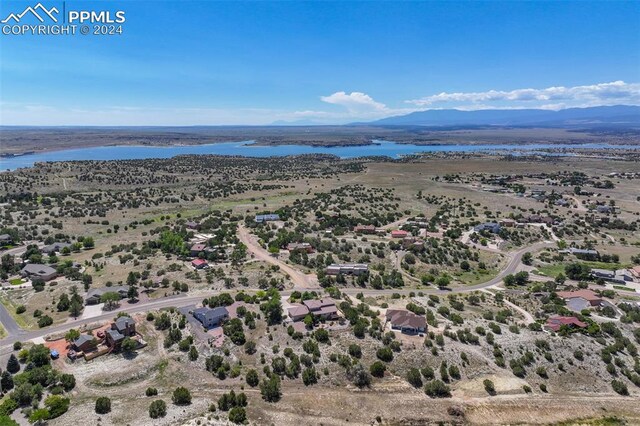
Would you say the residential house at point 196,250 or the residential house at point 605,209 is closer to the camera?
the residential house at point 196,250

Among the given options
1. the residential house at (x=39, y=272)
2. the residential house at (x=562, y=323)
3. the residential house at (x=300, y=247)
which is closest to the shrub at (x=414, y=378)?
the residential house at (x=562, y=323)

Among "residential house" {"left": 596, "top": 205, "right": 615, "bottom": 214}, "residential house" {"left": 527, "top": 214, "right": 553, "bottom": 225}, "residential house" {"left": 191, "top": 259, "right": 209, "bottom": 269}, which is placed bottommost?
"residential house" {"left": 191, "top": 259, "right": 209, "bottom": 269}

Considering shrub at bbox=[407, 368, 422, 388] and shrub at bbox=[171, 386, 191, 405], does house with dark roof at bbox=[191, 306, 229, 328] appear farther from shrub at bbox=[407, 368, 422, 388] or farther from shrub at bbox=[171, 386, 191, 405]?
shrub at bbox=[407, 368, 422, 388]

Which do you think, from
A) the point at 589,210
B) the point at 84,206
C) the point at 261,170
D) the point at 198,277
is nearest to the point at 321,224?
the point at 198,277

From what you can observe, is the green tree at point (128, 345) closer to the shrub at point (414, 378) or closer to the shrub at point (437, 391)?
the shrub at point (414, 378)

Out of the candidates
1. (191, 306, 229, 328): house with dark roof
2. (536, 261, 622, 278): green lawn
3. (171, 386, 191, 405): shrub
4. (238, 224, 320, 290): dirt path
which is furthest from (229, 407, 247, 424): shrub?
(536, 261, 622, 278): green lawn

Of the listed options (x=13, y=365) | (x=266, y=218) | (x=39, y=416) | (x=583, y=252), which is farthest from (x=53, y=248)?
(x=583, y=252)

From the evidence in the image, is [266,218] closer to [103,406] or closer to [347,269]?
[347,269]
